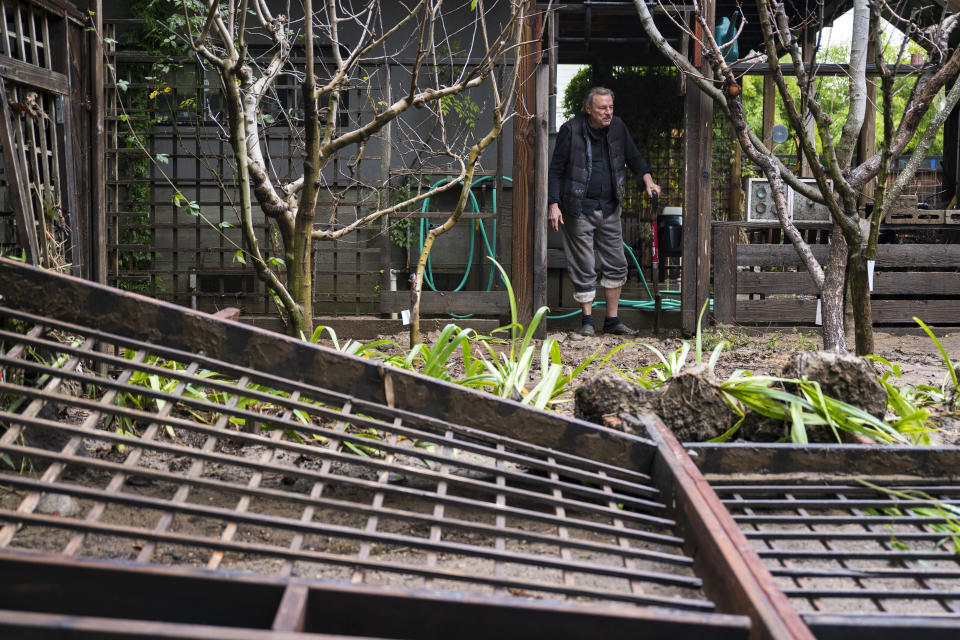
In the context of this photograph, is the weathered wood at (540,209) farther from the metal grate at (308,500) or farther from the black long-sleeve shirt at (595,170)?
the metal grate at (308,500)

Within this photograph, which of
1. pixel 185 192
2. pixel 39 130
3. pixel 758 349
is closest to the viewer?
pixel 39 130

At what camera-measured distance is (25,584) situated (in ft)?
4.75

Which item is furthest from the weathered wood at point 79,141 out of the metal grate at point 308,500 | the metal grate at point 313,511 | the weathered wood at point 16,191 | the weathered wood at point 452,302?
the weathered wood at point 452,302

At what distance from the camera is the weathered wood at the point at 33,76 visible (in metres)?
3.63

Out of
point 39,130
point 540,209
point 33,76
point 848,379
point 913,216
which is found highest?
point 33,76

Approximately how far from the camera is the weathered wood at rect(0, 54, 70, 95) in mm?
3633

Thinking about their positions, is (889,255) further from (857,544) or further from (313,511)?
(313,511)

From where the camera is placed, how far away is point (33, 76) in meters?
3.91

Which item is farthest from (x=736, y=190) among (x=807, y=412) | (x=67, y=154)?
(x=67, y=154)

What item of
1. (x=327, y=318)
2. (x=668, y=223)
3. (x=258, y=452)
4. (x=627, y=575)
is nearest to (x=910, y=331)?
(x=668, y=223)

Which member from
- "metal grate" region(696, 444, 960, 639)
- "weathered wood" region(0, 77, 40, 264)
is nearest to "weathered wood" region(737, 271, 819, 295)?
"metal grate" region(696, 444, 960, 639)

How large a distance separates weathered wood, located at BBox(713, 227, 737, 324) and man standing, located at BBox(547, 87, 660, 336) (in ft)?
2.43

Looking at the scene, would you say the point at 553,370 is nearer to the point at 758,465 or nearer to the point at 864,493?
the point at 758,465

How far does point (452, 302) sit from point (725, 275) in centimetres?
242
